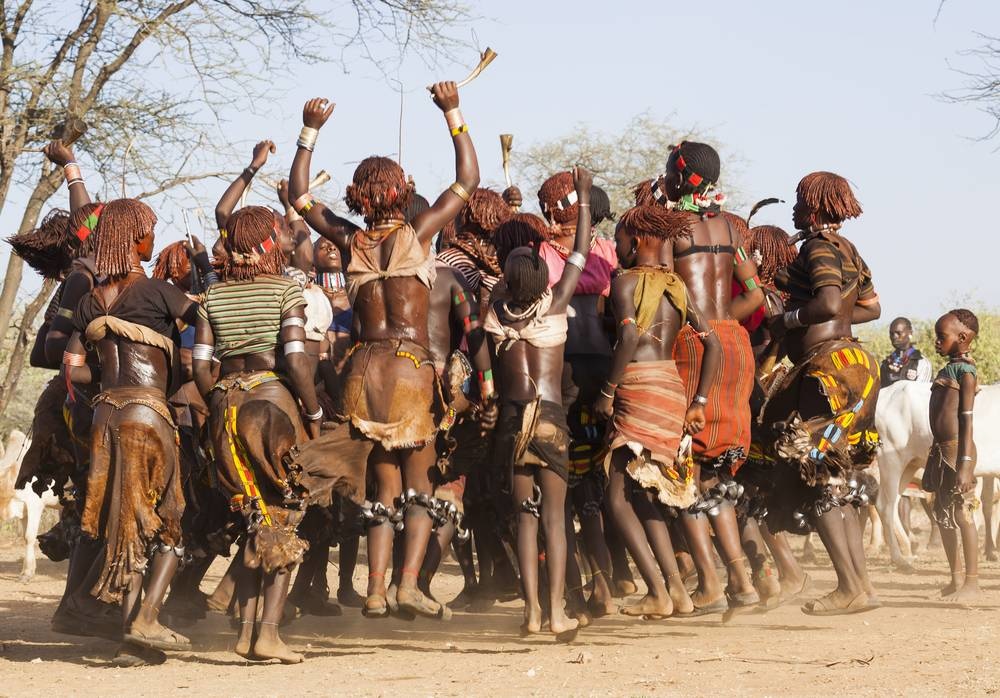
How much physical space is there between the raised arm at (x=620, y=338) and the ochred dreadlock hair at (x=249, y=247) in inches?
70.1

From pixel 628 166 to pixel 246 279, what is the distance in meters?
23.4

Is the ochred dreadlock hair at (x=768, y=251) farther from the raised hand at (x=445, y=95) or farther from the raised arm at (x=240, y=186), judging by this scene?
the raised arm at (x=240, y=186)

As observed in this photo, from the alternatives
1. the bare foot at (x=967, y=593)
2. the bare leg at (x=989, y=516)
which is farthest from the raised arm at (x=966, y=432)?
the bare leg at (x=989, y=516)

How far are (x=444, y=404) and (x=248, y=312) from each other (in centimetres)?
113

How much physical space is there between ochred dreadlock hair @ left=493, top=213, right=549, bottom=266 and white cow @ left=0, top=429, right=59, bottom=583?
5.85 meters

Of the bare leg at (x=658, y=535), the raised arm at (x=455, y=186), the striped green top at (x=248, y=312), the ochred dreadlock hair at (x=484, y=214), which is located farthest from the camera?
the ochred dreadlock hair at (x=484, y=214)

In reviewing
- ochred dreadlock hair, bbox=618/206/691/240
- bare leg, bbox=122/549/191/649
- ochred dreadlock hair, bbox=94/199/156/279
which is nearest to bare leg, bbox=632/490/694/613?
ochred dreadlock hair, bbox=618/206/691/240

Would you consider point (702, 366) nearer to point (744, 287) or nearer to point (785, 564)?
point (744, 287)

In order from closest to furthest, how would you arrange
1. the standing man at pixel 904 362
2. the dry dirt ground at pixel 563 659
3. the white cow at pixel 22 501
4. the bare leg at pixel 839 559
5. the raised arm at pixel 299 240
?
1. the dry dirt ground at pixel 563 659
2. the bare leg at pixel 839 559
3. the raised arm at pixel 299 240
4. the white cow at pixel 22 501
5. the standing man at pixel 904 362

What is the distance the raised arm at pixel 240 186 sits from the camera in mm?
8219

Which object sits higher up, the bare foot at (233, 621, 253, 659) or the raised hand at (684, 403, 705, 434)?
the raised hand at (684, 403, 705, 434)

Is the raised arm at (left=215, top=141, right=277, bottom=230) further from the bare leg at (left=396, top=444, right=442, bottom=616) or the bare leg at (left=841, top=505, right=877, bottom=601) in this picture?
the bare leg at (left=841, top=505, right=877, bottom=601)

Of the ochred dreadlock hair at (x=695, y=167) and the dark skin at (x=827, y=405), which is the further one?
the ochred dreadlock hair at (x=695, y=167)

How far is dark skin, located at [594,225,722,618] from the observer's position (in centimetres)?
738
